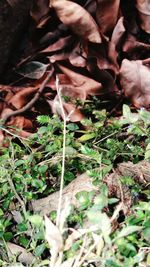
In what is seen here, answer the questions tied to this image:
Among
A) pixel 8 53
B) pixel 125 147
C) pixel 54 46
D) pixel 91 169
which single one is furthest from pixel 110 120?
pixel 8 53

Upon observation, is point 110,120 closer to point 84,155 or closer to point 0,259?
point 84,155

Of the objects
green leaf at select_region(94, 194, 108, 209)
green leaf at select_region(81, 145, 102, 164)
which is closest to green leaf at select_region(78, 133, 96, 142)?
green leaf at select_region(81, 145, 102, 164)

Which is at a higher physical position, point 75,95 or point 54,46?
point 54,46

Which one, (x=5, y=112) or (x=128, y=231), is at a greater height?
(x=128, y=231)

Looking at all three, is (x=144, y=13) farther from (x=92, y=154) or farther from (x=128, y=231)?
(x=128, y=231)

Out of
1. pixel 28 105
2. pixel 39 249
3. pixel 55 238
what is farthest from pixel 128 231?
pixel 28 105

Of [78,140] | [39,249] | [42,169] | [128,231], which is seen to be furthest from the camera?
[78,140]
